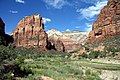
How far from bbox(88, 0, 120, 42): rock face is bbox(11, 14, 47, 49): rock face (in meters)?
55.6

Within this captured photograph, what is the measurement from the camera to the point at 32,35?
644ft

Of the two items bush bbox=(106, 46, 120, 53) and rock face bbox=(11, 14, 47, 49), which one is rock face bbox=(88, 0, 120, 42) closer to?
bush bbox=(106, 46, 120, 53)

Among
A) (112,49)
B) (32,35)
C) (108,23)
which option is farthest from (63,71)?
(32,35)

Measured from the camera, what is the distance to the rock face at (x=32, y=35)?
191m

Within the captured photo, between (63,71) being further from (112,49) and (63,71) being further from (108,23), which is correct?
(108,23)

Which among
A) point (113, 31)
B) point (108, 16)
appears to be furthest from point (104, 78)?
point (108, 16)

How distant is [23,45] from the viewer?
190 meters

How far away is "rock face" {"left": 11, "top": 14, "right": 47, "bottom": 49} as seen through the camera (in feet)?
627

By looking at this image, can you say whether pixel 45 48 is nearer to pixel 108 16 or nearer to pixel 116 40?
pixel 108 16

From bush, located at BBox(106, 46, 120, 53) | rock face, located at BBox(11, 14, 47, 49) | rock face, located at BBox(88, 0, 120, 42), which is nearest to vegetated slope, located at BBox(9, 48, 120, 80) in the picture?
bush, located at BBox(106, 46, 120, 53)

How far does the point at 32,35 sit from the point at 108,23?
257ft

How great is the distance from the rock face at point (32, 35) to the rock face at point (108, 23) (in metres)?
55.6

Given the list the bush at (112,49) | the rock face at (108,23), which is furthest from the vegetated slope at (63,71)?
the rock face at (108,23)

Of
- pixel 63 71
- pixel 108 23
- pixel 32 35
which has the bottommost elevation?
pixel 63 71
